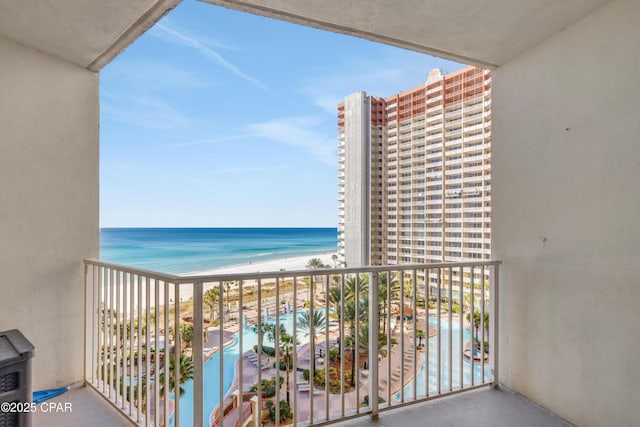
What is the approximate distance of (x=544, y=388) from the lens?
6.91 ft

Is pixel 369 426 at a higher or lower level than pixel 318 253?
higher

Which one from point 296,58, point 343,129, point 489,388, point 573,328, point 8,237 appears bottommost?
point 489,388

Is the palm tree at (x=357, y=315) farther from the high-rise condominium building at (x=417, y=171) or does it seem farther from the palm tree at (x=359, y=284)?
the high-rise condominium building at (x=417, y=171)

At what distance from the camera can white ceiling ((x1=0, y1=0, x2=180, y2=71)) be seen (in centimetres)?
171

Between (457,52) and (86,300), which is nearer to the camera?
(457,52)

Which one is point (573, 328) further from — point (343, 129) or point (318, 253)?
point (318, 253)

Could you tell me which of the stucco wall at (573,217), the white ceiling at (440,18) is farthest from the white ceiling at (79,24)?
the stucco wall at (573,217)

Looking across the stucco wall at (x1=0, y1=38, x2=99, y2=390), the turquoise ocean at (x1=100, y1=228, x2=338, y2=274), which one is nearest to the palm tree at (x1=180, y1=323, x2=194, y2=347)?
the stucco wall at (x1=0, y1=38, x2=99, y2=390)

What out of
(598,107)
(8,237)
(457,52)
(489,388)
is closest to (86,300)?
(8,237)

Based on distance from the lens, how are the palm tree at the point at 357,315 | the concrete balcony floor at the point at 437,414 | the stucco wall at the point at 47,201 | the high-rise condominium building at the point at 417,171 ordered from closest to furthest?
the concrete balcony floor at the point at 437,414 < the stucco wall at the point at 47,201 < the palm tree at the point at 357,315 < the high-rise condominium building at the point at 417,171

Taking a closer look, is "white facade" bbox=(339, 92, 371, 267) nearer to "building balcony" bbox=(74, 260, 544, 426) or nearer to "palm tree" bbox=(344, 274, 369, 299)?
"palm tree" bbox=(344, 274, 369, 299)

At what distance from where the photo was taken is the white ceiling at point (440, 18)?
1.71 metres

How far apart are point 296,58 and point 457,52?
28.3 meters

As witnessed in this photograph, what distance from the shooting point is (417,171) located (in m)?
11.7
